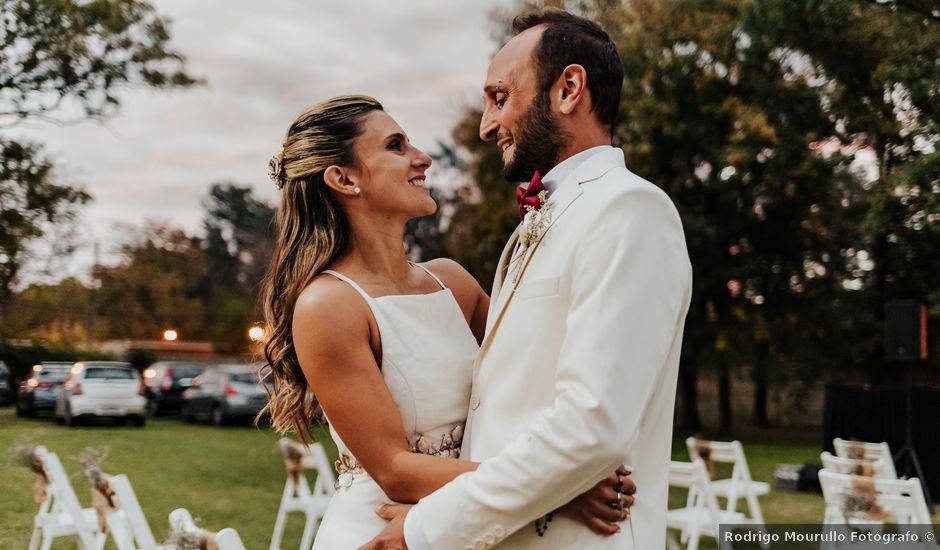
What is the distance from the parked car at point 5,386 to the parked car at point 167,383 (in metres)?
4.69

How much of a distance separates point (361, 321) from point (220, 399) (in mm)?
14611

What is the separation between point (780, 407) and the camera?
69.5 feet

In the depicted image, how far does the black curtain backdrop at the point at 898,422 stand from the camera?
1046 cm

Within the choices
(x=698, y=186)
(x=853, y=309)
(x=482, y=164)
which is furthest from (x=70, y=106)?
(x=853, y=309)

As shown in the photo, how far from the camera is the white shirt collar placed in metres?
1.61

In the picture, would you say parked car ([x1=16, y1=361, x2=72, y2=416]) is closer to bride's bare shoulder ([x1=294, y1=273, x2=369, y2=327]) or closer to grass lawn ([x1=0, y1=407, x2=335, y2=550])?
grass lawn ([x1=0, y1=407, x2=335, y2=550])

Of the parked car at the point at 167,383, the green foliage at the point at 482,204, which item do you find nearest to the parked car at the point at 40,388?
the parked car at the point at 167,383

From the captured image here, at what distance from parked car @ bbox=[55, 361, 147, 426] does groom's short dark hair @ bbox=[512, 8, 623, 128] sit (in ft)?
24.2

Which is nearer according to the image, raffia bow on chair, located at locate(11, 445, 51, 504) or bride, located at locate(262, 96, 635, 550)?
bride, located at locate(262, 96, 635, 550)

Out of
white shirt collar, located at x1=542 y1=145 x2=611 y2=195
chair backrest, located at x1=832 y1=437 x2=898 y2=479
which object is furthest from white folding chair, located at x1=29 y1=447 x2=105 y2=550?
chair backrest, located at x1=832 y1=437 x2=898 y2=479

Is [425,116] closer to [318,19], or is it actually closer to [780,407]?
[318,19]

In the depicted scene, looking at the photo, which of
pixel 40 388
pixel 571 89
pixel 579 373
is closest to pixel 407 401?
pixel 579 373

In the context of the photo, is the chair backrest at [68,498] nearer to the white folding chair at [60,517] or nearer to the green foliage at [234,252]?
the white folding chair at [60,517]

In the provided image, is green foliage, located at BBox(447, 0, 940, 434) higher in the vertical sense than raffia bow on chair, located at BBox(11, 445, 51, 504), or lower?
higher
